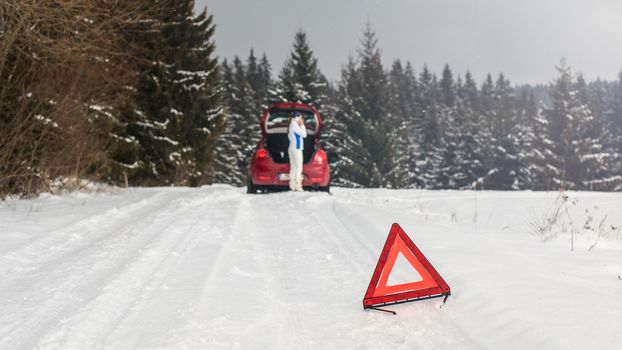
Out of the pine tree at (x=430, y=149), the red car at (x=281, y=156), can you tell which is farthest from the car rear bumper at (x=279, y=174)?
the pine tree at (x=430, y=149)

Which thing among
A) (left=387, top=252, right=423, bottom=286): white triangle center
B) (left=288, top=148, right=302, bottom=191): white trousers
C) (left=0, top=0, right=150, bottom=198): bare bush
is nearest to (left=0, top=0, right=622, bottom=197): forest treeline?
(left=0, top=0, right=150, bottom=198): bare bush

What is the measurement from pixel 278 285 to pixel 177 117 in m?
19.5

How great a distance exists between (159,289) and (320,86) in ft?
114

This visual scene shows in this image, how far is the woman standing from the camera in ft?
39.3

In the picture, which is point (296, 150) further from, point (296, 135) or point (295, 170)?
Result: point (295, 170)

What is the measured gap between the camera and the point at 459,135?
2475 inches

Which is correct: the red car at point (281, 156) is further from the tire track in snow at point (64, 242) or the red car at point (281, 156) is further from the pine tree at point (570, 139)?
the pine tree at point (570, 139)

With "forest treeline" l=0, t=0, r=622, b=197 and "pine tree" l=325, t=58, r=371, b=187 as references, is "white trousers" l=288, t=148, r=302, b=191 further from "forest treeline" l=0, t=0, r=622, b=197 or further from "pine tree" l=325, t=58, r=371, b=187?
"pine tree" l=325, t=58, r=371, b=187

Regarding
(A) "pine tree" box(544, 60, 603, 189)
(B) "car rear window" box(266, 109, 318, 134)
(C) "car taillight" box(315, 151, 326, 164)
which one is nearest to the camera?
(C) "car taillight" box(315, 151, 326, 164)

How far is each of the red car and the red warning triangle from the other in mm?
8613

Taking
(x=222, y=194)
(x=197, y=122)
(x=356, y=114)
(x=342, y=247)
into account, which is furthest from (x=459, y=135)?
(x=342, y=247)

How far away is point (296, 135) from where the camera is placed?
12047 mm

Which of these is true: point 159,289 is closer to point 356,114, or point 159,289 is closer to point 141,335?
point 141,335

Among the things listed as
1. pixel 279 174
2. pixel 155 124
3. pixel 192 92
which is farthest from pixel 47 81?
pixel 192 92
